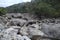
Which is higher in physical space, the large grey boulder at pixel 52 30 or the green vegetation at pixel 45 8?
the green vegetation at pixel 45 8

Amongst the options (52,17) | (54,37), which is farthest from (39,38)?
(52,17)

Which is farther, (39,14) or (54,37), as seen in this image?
(39,14)

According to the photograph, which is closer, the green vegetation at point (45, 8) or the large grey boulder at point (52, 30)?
the large grey boulder at point (52, 30)

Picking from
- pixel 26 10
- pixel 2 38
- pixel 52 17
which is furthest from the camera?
pixel 26 10

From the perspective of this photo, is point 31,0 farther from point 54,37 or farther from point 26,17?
point 54,37

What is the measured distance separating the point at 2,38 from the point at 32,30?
2.74m

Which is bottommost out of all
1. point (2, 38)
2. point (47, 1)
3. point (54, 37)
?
point (54, 37)

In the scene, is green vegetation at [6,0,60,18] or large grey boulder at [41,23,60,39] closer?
large grey boulder at [41,23,60,39]

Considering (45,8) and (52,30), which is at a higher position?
(45,8)

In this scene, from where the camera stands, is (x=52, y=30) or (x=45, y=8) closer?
(x=52, y=30)

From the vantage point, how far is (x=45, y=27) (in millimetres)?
8125

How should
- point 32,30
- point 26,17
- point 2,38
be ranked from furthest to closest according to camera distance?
point 26,17 < point 32,30 < point 2,38

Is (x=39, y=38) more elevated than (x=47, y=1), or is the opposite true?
(x=47, y=1)

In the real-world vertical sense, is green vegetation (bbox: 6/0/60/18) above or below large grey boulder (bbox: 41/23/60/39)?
above
